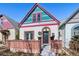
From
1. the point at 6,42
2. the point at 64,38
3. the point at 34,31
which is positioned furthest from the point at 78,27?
the point at 6,42

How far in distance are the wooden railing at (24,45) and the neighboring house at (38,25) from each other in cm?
10

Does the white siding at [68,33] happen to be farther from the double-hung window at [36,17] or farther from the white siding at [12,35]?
the white siding at [12,35]

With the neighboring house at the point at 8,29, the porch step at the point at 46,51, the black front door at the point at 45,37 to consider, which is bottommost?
the porch step at the point at 46,51

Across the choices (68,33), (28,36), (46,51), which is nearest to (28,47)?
(28,36)

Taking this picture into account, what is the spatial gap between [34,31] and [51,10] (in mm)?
628

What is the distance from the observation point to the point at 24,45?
9.96 meters

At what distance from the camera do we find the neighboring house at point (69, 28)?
388 inches

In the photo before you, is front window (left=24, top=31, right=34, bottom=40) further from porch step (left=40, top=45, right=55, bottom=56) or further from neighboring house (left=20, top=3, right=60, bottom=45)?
porch step (left=40, top=45, right=55, bottom=56)

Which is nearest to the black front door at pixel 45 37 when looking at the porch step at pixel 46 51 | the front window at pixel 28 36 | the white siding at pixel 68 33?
Result: the porch step at pixel 46 51

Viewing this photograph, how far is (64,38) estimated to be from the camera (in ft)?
32.6

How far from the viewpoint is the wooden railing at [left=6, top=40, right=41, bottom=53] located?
995 cm

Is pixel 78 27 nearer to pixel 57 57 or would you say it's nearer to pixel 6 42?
pixel 57 57

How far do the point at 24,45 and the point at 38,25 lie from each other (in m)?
0.57

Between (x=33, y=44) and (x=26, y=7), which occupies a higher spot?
(x=26, y=7)
